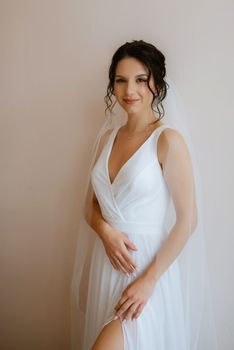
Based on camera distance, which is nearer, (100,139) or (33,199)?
(100,139)

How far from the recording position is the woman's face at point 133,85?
1181 millimetres

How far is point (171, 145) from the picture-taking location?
44.1 inches

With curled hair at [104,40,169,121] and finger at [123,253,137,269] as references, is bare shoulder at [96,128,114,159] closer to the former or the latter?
curled hair at [104,40,169,121]

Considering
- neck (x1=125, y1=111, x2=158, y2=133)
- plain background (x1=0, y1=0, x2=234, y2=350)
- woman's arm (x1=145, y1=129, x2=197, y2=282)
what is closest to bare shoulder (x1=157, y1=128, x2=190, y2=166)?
woman's arm (x1=145, y1=129, x2=197, y2=282)

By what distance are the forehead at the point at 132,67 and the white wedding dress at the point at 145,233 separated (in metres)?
0.22

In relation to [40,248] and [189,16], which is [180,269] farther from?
[189,16]

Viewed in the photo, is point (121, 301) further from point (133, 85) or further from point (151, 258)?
point (133, 85)

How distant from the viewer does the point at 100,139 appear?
140cm

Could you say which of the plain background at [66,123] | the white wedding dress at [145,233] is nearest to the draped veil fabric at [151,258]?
the white wedding dress at [145,233]

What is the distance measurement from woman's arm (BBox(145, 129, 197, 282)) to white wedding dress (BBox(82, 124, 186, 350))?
5 cm

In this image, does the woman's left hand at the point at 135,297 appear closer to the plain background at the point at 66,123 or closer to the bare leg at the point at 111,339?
the bare leg at the point at 111,339

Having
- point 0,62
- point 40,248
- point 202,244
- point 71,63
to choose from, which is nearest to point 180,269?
point 202,244

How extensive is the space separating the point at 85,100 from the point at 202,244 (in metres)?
0.83

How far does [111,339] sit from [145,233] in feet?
1.21
